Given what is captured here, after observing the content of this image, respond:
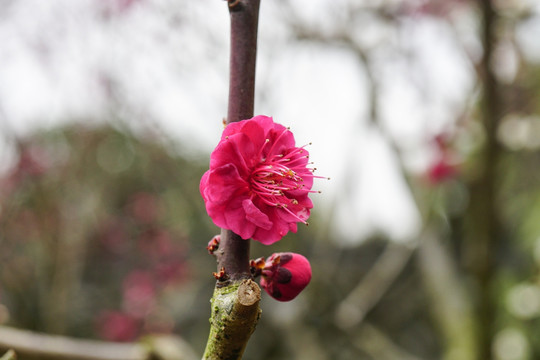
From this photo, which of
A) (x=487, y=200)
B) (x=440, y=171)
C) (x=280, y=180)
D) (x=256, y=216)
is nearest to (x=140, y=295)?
(x=440, y=171)

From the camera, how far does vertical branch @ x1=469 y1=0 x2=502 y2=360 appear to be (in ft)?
5.16

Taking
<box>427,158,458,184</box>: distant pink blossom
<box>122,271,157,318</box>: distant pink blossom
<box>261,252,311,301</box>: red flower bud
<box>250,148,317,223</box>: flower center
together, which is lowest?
<box>122,271,157,318</box>: distant pink blossom

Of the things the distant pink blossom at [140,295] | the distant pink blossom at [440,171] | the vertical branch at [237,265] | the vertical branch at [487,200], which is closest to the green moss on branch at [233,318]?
the vertical branch at [237,265]

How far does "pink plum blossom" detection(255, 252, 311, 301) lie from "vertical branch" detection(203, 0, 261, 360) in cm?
10

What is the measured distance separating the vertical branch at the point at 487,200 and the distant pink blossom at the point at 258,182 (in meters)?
1.14

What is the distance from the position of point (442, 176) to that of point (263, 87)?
169 cm

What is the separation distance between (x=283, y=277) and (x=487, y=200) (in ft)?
4.60

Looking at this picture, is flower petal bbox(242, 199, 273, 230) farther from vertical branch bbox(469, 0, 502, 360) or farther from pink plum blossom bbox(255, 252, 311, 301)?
vertical branch bbox(469, 0, 502, 360)

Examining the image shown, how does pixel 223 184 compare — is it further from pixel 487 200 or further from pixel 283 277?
pixel 487 200

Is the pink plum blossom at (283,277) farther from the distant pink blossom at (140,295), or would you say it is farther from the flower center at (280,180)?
the distant pink blossom at (140,295)

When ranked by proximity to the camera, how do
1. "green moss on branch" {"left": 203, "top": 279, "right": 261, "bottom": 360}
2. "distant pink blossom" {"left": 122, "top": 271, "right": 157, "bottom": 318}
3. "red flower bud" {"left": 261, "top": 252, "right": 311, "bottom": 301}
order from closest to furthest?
1. "green moss on branch" {"left": 203, "top": 279, "right": 261, "bottom": 360}
2. "red flower bud" {"left": 261, "top": 252, "right": 311, "bottom": 301}
3. "distant pink blossom" {"left": 122, "top": 271, "right": 157, "bottom": 318}

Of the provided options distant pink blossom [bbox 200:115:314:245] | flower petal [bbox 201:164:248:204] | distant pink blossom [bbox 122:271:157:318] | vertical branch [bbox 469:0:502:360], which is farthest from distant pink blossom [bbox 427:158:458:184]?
flower petal [bbox 201:164:248:204]

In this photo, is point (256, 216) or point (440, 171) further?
point (440, 171)

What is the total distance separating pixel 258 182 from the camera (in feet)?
2.40
